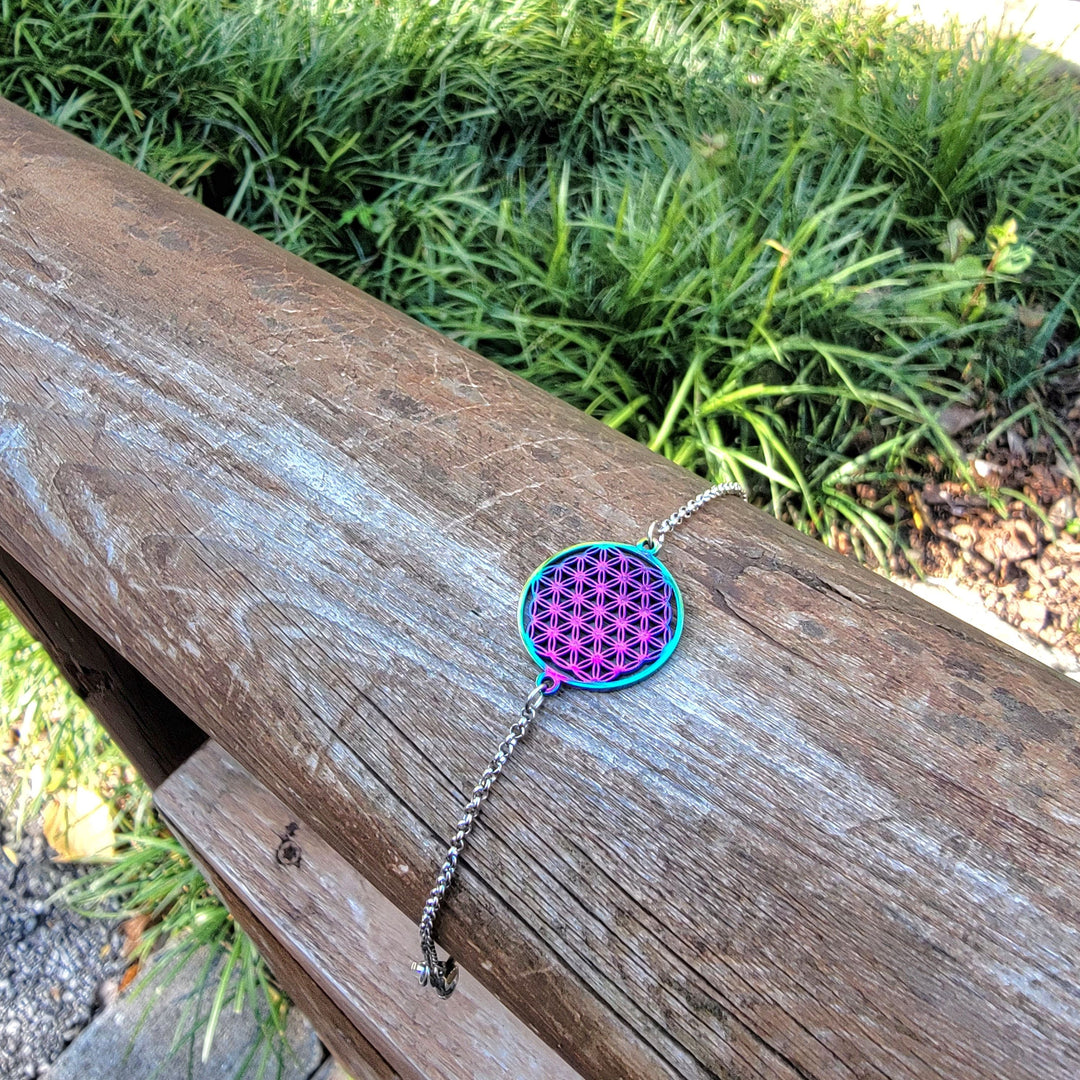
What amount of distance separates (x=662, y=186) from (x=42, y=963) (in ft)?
9.15

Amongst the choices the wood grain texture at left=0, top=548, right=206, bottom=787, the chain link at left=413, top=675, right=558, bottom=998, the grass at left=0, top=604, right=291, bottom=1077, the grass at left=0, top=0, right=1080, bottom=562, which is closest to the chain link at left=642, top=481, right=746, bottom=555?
the chain link at left=413, top=675, right=558, bottom=998

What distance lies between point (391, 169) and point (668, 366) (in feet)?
4.60

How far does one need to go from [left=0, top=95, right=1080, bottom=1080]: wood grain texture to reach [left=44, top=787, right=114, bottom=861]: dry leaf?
62.1 inches

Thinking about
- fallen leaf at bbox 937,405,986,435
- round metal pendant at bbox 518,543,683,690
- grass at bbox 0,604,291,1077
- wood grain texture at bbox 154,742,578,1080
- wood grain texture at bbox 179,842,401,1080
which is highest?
round metal pendant at bbox 518,543,683,690

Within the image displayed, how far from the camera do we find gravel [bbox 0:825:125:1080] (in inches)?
82.4

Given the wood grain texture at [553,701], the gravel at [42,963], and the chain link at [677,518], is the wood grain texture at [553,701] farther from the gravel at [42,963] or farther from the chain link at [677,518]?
the gravel at [42,963]

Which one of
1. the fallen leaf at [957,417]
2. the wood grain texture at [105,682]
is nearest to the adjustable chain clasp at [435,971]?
the wood grain texture at [105,682]

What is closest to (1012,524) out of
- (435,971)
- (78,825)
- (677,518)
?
(677,518)

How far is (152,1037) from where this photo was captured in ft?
6.85

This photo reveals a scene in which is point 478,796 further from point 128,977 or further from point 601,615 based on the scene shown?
point 128,977

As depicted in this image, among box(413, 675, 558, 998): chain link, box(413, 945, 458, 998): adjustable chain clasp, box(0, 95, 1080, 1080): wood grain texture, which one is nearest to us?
box(0, 95, 1080, 1080): wood grain texture

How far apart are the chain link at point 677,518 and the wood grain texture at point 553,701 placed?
0.06 feet

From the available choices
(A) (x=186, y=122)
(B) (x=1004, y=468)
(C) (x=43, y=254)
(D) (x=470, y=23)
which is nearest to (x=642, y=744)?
(C) (x=43, y=254)

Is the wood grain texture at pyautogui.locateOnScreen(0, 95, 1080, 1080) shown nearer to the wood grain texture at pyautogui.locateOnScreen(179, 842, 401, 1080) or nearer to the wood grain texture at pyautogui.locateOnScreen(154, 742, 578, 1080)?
the wood grain texture at pyautogui.locateOnScreen(154, 742, 578, 1080)
